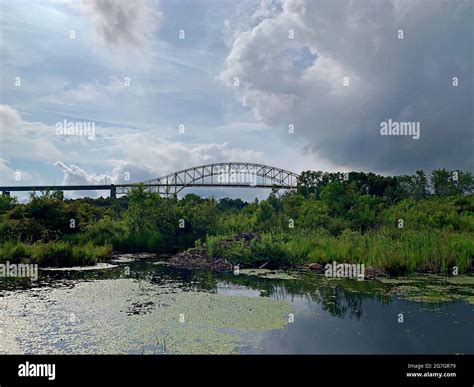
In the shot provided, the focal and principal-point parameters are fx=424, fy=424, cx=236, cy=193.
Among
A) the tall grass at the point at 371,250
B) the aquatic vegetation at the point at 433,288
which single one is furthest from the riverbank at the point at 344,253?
the aquatic vegetation at the point at 433,288

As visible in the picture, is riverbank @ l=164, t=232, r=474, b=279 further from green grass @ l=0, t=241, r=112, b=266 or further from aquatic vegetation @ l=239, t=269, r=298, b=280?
green grass @ l=0, t=241, r=112, b=266

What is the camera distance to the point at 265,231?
18.8 m

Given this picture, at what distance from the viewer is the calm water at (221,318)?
6.51 meters

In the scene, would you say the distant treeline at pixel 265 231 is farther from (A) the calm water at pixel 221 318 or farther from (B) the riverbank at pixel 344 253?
(A) the calm water at pixel 221 318

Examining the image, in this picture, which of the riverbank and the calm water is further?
the riverbank

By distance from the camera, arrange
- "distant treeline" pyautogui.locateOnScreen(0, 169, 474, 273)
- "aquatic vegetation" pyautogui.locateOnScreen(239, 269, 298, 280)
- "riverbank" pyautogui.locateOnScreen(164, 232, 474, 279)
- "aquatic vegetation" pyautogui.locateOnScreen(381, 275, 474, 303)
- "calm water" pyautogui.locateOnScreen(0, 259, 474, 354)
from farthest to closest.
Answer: "distant treeline" pyautogui.locateOnScreen(0, 169, 474, 273) → "riverbank" pyautogui.locateOnScreen(164, 232, 474, 279) → "aquatic vegetation" pyautogui.locateOnScreen(239, 269, 298, 280) → "aquatic vegetation" pyautogui.locateOnScreen(381, 275, 474, 303) → "calm water" pyautogui.locateOnScreen(0, 259, 474, 354)

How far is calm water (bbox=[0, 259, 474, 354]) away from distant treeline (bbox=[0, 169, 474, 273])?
2673mm

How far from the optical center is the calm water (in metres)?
6.51

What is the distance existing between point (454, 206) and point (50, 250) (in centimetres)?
1933

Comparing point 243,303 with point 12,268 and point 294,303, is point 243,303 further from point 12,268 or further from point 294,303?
point 12,268

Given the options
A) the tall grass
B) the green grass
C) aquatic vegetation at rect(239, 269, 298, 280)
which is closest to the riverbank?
the tall grass

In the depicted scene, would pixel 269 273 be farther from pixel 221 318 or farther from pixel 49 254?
pixel 49 254

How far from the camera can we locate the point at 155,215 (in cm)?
1970
